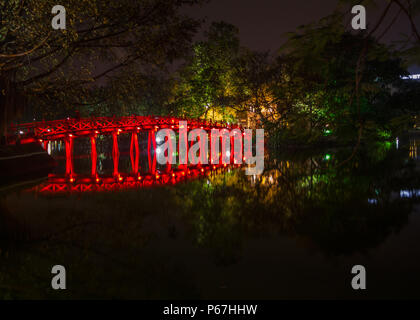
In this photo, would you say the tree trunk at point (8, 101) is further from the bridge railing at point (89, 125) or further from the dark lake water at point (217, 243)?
the bridge railing at point (89, 125)

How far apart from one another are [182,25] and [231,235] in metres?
5.43

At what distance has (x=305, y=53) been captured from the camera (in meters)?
3.02

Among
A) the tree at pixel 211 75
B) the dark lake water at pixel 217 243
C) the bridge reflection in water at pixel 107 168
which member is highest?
the tree at pixel 211 75

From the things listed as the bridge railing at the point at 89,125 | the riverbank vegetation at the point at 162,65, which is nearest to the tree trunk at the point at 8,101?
the riverbank vegetation at the point at 162,65

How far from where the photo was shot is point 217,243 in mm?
6090

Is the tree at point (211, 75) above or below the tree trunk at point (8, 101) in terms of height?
above

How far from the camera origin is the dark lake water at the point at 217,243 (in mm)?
4309

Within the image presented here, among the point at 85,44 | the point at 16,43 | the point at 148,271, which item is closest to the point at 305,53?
the point at 148,271

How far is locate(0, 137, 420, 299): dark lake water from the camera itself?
4.31 meters

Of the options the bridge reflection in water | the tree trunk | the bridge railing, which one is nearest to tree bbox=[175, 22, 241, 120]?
the bridge reflection in water

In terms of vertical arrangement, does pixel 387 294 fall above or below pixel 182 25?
below

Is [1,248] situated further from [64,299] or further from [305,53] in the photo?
[305,53]
